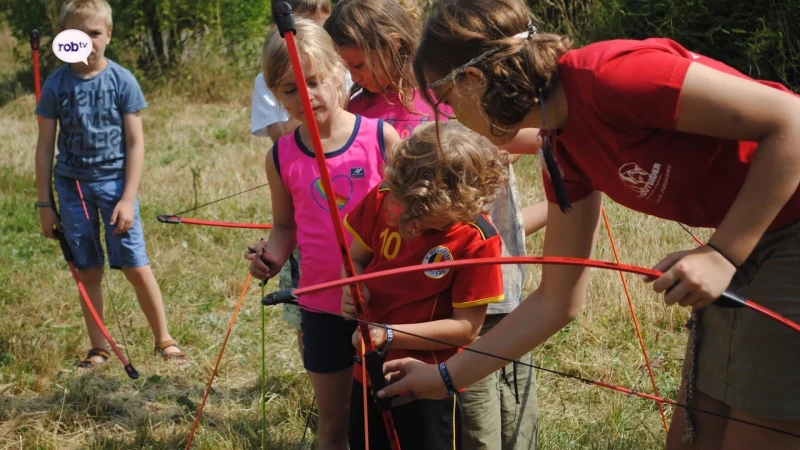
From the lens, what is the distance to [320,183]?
105 inches

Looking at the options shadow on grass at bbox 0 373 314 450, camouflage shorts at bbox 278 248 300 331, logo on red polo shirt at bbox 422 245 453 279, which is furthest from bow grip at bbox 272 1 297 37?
shadow on grass at bbox 0 373 314 450

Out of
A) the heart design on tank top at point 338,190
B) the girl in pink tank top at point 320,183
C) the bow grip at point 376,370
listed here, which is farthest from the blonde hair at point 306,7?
the bow grip at point 376,370

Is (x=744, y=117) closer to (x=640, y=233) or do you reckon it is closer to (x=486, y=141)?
(x=486, y=141)

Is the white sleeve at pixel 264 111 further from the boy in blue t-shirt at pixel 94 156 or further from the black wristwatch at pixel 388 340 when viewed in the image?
the black wristwatch at pixel 388 340

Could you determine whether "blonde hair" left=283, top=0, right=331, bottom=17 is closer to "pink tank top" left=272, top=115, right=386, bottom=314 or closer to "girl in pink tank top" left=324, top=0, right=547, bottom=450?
"girl in pink tank top" left=324, top=0, right=547, bottom=450

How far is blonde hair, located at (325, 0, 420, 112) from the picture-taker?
2.79m

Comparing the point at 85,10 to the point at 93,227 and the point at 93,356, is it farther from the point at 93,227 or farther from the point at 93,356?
the point at 93,356

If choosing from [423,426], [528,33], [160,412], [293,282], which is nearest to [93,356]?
[160,412]

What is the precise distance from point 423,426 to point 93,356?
7.85ft

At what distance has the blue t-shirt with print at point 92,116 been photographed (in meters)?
4.15

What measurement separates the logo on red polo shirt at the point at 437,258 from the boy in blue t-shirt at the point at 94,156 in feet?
7.17

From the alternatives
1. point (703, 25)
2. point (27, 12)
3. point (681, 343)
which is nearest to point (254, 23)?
point (27, 12)

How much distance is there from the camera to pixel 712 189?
1.77 meters

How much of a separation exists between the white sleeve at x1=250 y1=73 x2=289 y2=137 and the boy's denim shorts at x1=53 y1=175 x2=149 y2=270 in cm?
91
